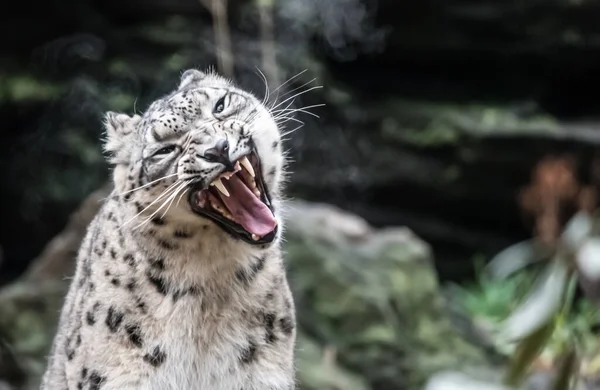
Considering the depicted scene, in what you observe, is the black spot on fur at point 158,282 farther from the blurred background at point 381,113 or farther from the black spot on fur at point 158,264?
the blurred background at point 381,113

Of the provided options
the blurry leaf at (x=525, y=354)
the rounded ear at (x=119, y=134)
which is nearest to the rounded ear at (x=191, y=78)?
the rounded ear at (x=119, y=134)

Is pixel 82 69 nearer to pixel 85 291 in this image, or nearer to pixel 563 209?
pixel 563 209

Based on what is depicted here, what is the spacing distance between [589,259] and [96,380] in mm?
2333

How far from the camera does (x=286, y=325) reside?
3.29 meters

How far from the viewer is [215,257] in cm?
309

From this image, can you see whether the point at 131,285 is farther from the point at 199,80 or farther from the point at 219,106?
the point at 199,80

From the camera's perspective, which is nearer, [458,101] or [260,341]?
[260,341]

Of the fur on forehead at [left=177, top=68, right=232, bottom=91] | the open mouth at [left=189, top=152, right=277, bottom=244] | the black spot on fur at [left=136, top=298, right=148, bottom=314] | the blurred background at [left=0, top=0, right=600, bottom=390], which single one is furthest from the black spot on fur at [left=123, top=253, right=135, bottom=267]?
the blurred background at [left=0, top=0, right=600, bottom=390]

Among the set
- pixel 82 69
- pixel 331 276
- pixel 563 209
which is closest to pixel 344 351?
pixel 331 276

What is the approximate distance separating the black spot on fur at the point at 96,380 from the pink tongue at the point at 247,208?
78 centimetres

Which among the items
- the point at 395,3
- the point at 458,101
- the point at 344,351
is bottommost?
the point at 344,351

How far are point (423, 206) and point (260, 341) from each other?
667 cm

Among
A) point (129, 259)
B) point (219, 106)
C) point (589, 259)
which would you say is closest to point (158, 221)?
point (129, 259)

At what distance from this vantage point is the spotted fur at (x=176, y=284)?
2.98 meters
